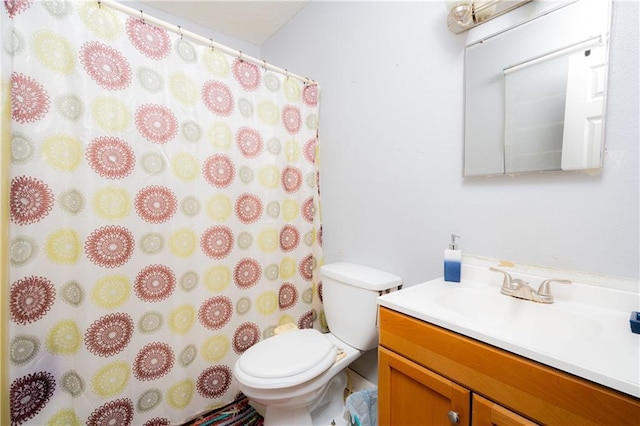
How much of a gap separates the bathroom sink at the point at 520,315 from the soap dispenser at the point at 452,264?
67 millimetres

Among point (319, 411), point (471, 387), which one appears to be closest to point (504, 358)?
point (471, 387)

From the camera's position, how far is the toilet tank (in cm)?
121

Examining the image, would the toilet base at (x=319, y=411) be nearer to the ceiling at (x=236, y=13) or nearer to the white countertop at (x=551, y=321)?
the white countertop at (x=551, y=321)

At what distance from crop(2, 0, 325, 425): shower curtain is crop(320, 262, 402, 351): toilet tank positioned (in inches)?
13.6

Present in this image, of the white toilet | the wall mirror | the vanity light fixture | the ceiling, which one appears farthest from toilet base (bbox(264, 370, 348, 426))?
the ceiling

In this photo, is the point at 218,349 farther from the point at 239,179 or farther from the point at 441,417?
the point at 441,417

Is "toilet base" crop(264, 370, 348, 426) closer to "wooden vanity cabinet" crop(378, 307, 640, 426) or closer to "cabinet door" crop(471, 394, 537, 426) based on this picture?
"wooden vanity cabinet" crop(378, 307, 640, 426)

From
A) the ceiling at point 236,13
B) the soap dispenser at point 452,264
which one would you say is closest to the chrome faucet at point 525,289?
the soap dispenser at point 452,264

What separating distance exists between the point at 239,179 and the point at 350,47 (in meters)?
0.96

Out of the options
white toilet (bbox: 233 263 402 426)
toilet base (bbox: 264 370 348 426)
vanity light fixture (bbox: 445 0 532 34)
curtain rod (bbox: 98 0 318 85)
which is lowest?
toilet base (bbox: 264 370 348 426)

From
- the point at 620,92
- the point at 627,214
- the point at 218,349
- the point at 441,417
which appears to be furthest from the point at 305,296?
the point at 620,92

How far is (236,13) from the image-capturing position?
1.85 meters

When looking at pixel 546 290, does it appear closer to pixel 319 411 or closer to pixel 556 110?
pixel 556 110

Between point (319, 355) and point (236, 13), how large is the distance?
2.18 m
